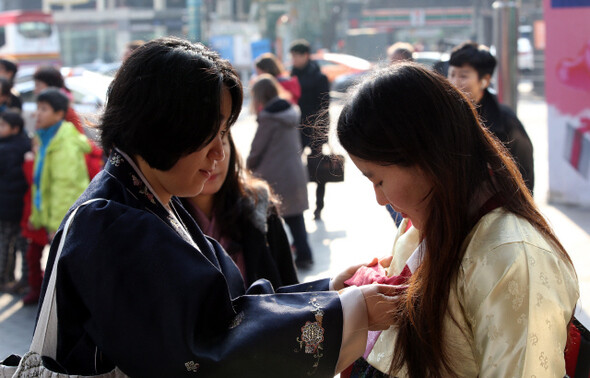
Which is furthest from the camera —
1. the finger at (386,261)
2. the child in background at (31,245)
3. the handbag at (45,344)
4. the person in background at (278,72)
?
the person in background at (278,72)

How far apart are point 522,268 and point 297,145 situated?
4622 mm

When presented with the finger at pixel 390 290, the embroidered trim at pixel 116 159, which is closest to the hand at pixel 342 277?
the finger at pixel 390 290

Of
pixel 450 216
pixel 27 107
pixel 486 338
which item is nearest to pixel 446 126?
pixel 450 216

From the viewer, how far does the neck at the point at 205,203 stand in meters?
2.92

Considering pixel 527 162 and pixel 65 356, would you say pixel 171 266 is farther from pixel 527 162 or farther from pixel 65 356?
pixel 527 162

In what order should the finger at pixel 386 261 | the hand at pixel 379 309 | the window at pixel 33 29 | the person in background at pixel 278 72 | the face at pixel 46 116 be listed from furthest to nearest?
the window at pixel 33 29 → the person in background at pixel 278 72 → the face at pixel 46 116 → the finger at pixel 386 261 → the hand at pixel 379 309

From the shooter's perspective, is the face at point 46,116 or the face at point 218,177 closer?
the face at point 218,177

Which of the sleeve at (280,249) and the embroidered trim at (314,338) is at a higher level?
the embroidered trim at (314,338)

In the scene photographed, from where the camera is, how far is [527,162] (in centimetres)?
388

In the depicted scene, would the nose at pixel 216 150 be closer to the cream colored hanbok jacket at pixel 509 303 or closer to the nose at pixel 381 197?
the nose at pixel 381 197

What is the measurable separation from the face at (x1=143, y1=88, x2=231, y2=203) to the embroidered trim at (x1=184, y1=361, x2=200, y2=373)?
1.43 ft

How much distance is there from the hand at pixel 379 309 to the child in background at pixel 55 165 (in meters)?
3.66

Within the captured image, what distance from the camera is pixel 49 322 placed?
149 centimetres

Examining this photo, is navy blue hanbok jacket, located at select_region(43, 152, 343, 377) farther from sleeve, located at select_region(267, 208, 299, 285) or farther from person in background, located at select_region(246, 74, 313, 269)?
person in background, located at select_region(246, 74, 313, 269)
